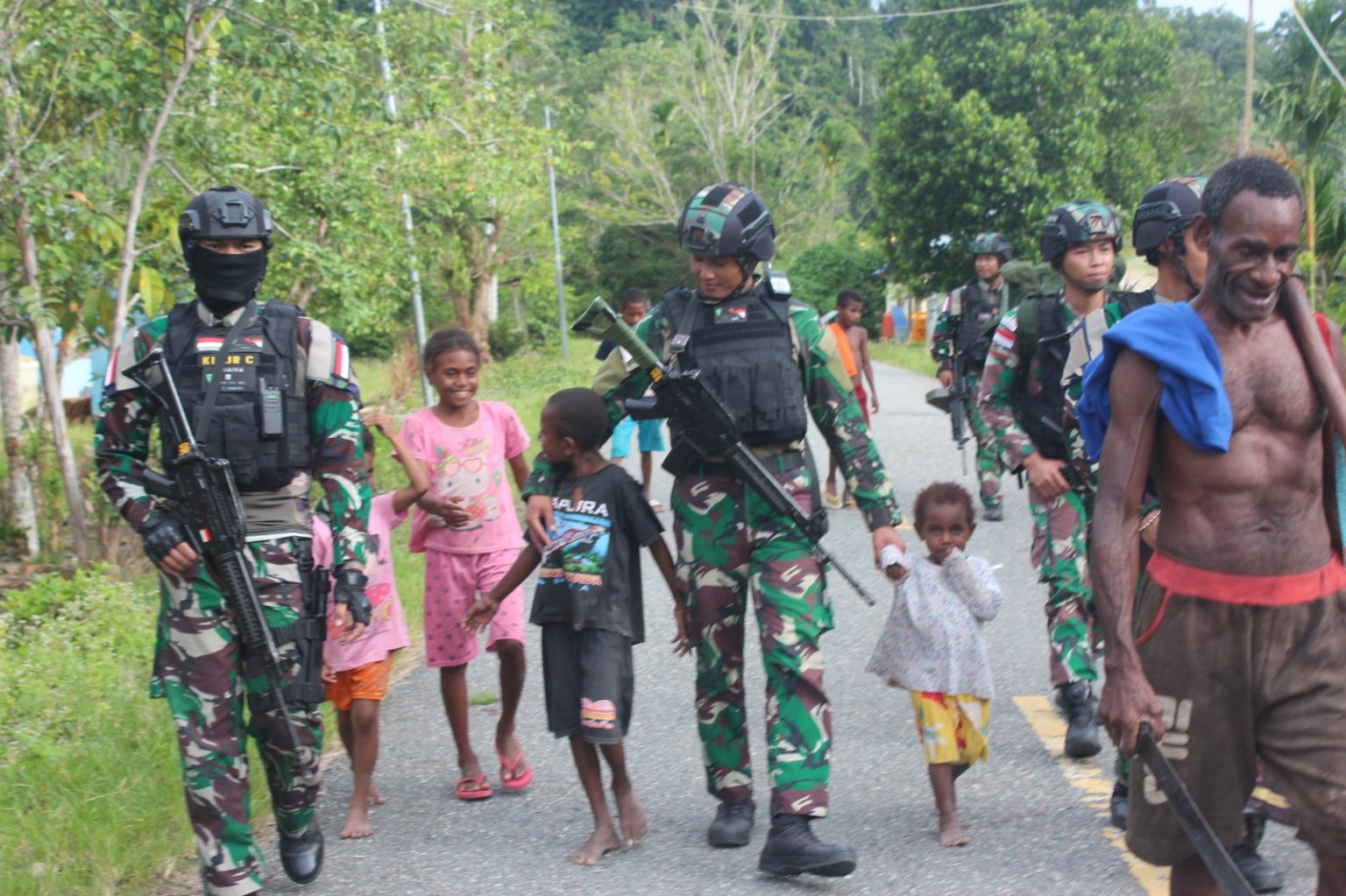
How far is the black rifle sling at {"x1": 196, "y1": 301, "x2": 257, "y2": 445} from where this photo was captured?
455cm

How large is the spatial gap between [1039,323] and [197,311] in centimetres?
326

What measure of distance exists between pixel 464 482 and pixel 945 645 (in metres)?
2.03

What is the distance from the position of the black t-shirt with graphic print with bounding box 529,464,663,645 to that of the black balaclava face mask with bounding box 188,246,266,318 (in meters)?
1.32

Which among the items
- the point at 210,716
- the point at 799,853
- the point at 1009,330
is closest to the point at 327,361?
the point at 210,716

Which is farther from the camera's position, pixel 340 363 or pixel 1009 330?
pixel 1009 330

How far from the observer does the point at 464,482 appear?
6148mm

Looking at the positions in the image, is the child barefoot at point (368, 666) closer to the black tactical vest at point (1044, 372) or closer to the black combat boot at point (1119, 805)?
the black tactical vest at point (1044, 372)

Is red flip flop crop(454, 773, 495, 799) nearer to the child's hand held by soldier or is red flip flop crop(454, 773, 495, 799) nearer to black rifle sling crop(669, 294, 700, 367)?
the child's hand held by soldier

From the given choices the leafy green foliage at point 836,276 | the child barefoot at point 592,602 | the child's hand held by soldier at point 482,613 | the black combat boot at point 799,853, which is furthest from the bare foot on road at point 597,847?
the leafy green foliage at point 836,276

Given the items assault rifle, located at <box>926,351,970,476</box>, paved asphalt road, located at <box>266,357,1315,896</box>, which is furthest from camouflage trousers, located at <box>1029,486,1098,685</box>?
assault rifle, located at <box>926,351,970,476</box>

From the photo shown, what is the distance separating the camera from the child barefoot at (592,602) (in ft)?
17.1

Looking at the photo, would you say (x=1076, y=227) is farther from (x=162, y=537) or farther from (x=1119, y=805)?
(x=162, y=537)

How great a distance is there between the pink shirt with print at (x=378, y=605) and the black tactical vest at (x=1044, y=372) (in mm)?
2516

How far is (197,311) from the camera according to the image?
4.70 m
